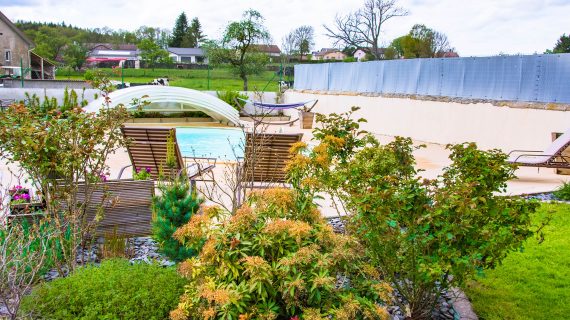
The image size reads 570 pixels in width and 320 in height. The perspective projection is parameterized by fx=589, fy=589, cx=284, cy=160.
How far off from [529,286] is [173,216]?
2877mm

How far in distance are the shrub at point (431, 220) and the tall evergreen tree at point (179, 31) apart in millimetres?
73613

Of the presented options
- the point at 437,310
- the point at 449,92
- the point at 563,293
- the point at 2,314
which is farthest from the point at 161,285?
the point at 449,92

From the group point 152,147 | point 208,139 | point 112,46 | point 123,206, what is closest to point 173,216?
point 123,206

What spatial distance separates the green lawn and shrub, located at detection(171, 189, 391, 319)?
112 centimetres

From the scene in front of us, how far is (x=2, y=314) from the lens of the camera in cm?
375

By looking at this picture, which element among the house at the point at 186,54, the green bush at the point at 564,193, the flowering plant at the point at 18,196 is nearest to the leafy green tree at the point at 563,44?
the green bush at the point at 564,193

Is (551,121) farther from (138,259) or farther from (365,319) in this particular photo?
(365,319)

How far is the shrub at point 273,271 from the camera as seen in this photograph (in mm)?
2879

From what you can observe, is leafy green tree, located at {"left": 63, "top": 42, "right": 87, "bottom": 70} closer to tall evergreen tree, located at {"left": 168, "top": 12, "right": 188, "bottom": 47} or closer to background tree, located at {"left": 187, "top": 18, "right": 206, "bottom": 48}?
tall evergreen tree, located at {"left": 168, "top": 12, "right": 188, "bottom": 47}

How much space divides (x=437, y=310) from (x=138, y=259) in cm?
256

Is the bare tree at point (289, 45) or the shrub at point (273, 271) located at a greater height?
the bare tree at point (289, 45)

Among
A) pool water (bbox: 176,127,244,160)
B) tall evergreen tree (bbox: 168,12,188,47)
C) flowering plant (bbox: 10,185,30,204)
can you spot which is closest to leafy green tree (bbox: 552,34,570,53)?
pool water (bbox: 176,127,244,160)

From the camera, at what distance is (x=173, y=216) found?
4.72 meters

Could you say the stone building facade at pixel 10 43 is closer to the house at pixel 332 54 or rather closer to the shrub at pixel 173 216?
the house at pixel 332 54
